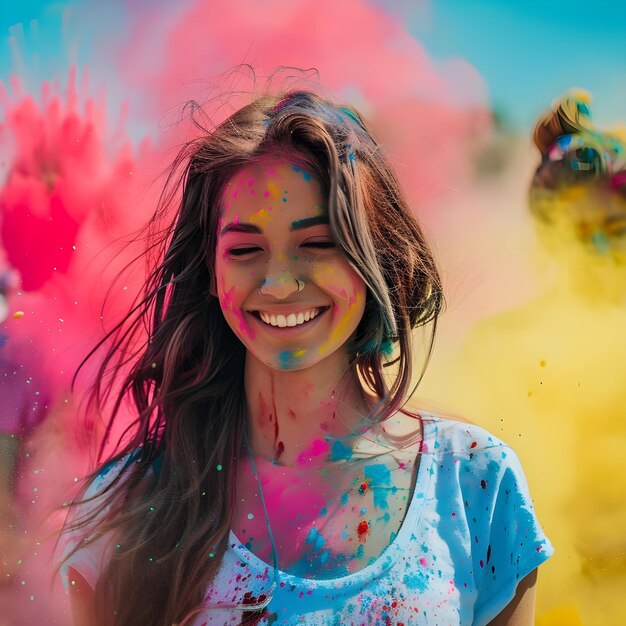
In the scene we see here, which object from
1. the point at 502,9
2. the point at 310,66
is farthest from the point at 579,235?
the point at 310,66

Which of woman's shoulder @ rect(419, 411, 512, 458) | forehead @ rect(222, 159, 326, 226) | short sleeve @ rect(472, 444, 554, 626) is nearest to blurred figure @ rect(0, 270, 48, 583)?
forehead @ rect(222, 159, 326, 226)

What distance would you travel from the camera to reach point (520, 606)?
64.3 inches

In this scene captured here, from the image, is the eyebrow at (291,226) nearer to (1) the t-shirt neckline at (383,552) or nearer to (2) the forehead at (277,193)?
(2) the forehead at (277,193)

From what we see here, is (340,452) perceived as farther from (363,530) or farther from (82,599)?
(82,599)

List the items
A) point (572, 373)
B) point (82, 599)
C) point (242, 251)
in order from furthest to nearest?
1. point (572, 373)
2. point (82, 599)
3. point (242, 251)

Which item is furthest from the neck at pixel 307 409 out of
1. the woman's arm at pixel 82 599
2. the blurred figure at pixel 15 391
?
the blurred figure at pixel 15 391

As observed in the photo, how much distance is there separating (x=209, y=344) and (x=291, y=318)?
312 mm

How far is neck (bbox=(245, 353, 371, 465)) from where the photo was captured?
172 centimetres

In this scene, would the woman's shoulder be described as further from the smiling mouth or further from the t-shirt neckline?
the smiling mouth

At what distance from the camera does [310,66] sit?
223 cm

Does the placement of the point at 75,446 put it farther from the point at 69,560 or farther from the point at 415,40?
the point at 415,40

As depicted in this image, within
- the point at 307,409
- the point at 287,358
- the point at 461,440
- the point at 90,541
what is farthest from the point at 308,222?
the point at 90,541

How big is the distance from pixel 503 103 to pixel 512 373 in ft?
2.49

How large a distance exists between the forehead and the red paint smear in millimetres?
630
